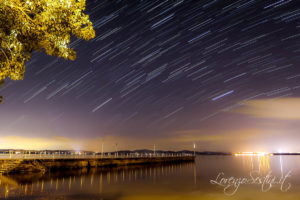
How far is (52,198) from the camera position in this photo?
50.8ft

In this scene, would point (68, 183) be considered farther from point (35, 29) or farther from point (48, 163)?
point (35, 29)

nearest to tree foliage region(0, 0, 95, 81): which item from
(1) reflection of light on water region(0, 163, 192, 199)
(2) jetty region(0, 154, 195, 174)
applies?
(1) reflection of light on water region(0, 163, 192, 199)

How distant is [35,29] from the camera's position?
325 inches

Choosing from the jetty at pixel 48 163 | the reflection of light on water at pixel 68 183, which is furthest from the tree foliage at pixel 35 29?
the jetty at pixel 48 163

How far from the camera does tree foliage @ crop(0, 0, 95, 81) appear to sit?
7.61 meters

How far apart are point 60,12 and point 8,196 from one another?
1341 centimetres

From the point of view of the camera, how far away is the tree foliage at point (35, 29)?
25.0ft

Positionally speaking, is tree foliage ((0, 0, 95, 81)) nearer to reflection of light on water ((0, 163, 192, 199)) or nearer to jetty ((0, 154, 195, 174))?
reflection of light on water ((0, 163, 192, 199))

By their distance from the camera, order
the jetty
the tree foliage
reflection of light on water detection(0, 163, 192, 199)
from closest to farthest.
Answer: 1. the tree foliage
2. reflection of light on water detection(0, 163, 192, 199)
3. the jetty

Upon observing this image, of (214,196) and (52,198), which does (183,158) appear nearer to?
(214,196)

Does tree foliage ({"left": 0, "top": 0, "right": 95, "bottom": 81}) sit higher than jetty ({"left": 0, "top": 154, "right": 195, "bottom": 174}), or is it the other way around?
tree foliage ({"left": 0, "top": 0, "right": 95, "bottom": 81})

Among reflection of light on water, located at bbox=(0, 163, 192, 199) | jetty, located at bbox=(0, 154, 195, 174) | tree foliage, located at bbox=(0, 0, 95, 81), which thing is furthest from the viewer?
jetty, located at bbox=(0, 154, 195, 174)

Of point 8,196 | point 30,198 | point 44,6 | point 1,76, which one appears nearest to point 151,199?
point 30,198

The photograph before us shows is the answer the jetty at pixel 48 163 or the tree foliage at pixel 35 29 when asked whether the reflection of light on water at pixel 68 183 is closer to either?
the jetty at pixel 48 163
